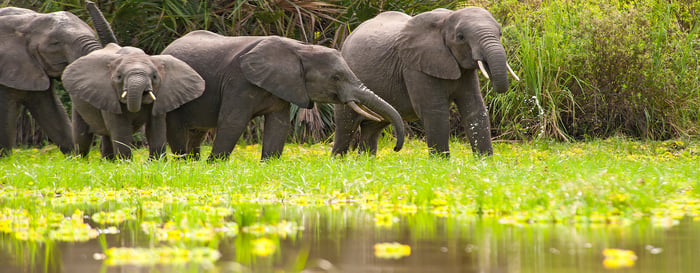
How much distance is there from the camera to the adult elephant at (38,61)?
39.7ft

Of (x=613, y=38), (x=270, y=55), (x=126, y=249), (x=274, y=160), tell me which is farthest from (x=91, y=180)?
(x=613, y=38)

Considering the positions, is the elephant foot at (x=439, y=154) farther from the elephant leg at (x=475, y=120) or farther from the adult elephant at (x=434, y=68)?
the elephant leg at (x=475, y=120)

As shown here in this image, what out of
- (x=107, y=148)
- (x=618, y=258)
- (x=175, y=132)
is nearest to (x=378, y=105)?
(x=175, y=132)

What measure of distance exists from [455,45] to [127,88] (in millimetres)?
3408

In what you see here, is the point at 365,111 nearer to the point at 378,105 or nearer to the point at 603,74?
the point at 378,105

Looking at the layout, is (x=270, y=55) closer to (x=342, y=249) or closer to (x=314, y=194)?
(x=314, y=194)

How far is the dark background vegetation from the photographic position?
15.7m

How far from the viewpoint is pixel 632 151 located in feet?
44.8

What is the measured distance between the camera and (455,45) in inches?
436

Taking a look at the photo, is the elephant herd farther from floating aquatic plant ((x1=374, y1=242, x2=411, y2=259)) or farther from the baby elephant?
floating aquatic plant ((x1=374, y1=242, x2=411, y2=259))

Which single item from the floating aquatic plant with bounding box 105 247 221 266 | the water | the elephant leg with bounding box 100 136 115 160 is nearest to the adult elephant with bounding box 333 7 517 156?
the elephant leg with bounding box 100 136 115 160

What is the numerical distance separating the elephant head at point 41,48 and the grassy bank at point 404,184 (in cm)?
191

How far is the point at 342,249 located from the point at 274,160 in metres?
5.67

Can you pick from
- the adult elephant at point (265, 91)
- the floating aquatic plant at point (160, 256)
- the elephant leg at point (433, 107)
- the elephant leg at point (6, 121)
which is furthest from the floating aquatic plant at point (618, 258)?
the elephant leg at point (6, 121)
